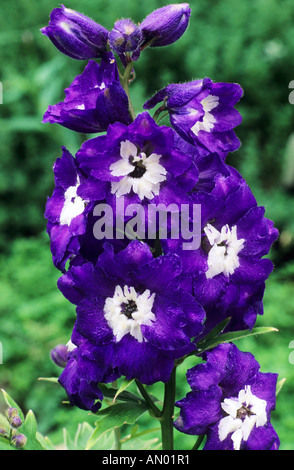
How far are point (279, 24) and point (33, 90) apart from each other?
1525mm

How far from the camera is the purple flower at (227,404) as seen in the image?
1022 mm

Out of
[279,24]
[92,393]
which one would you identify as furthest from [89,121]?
[279,24]

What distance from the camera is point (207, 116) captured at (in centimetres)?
105

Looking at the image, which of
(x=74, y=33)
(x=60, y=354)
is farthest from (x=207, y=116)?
(x=60, y=354)

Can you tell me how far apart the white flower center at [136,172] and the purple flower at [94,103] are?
6cm

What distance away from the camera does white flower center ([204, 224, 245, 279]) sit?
0.99 m

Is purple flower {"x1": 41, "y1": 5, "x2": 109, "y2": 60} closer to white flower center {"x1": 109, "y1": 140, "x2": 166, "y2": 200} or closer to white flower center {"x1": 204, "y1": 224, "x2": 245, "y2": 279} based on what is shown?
white flower center {"x1": 109, "y1": 140, "x2": 166, "y2": 200}

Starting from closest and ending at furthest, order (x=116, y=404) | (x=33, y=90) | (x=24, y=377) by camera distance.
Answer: (x=116, y=404) < (x=24, y=377) < (x=33, y=90)

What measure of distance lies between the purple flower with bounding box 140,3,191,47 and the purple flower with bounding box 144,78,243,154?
100mm

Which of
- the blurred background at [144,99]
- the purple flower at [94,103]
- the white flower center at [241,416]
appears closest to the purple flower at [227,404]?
the white flower center at [241,416]

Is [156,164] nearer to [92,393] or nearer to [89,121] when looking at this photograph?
[89,121]

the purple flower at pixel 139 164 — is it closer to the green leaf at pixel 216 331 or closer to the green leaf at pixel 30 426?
the green leaf at pixel 216 331

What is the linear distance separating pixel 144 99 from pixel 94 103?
2382mm

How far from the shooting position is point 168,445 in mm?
1144
